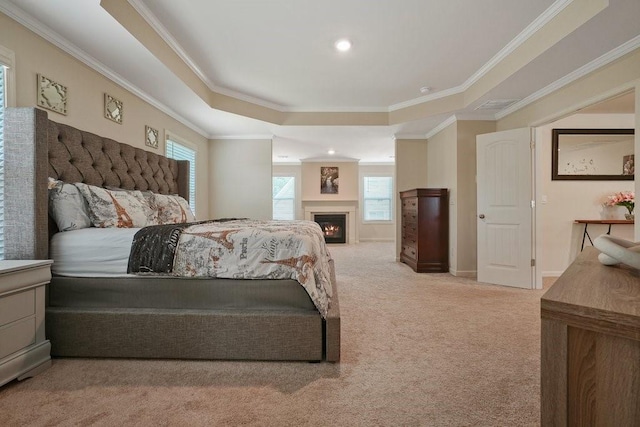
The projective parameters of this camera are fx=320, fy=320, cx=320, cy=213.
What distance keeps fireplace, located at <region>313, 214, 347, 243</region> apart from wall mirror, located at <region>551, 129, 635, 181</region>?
5365 mm

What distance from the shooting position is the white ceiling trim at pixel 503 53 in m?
2.42

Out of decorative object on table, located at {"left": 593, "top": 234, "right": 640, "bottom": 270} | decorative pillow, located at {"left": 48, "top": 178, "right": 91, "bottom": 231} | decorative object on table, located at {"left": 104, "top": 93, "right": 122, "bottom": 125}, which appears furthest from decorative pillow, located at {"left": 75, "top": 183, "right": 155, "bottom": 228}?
decorative object on table, located at {"left": 593, "top": 234, "right": 640, "bottom": 270}

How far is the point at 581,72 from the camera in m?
2.97

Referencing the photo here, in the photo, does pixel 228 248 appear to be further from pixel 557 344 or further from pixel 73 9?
pixel 73 9

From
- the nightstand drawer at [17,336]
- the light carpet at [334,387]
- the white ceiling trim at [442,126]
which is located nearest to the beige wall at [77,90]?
the nightstand drawer at [17,336]

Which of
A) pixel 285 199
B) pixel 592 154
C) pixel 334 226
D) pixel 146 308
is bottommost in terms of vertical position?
pixel 146 308

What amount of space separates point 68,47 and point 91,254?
1.76m

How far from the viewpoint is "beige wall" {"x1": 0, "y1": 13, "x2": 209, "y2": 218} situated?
2.18m

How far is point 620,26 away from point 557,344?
2.76m

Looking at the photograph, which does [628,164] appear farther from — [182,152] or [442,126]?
[182,152]

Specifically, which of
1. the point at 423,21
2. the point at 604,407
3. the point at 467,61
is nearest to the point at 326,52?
the point at 423,21

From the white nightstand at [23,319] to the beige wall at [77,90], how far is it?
1217 millimetres

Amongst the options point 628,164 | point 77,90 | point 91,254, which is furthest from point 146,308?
point 628,164

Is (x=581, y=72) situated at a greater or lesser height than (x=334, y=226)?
greater
